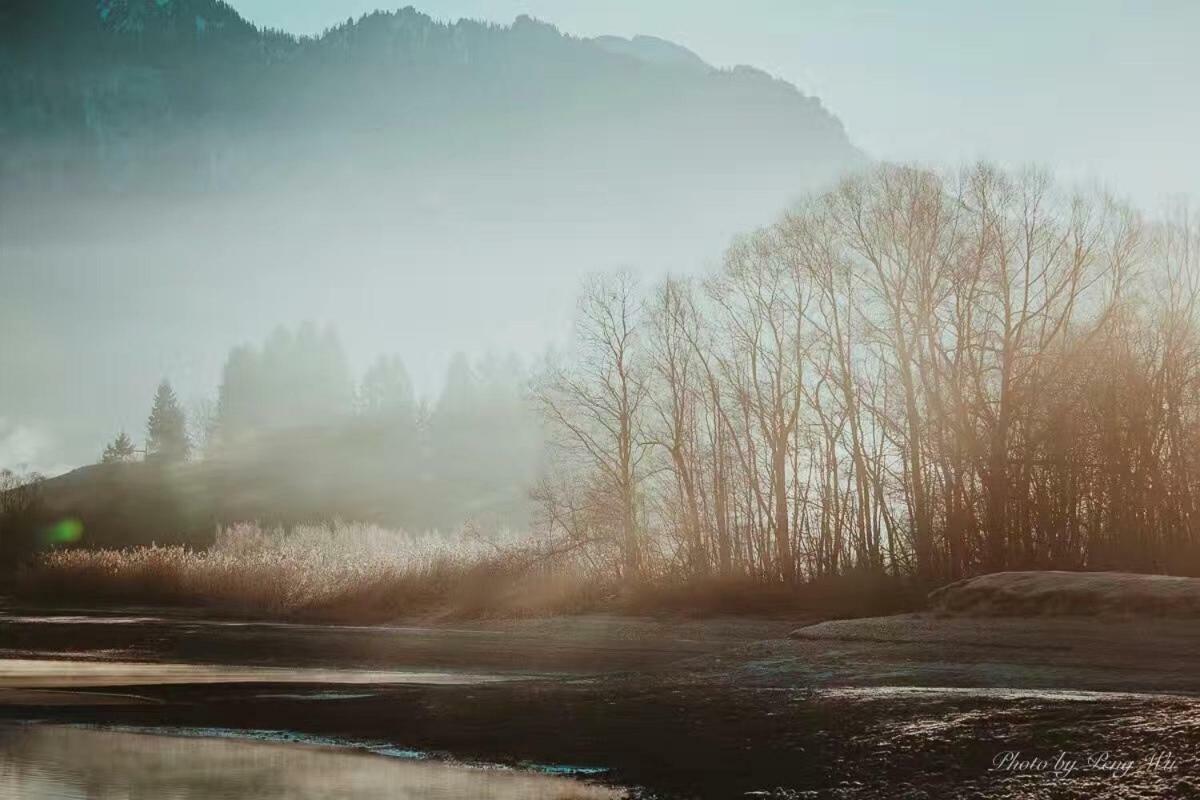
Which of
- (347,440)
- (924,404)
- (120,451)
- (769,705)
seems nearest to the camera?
(769,705)

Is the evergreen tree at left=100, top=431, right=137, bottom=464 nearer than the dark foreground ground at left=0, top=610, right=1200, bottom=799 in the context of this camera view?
No

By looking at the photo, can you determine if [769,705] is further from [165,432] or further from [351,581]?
[165,432]

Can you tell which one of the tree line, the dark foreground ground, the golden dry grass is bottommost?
the dark foreground ground

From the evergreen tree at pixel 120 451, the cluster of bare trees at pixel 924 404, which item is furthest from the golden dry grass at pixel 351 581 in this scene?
the evergreen tree at pixel 120 451

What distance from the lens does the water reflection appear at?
954cm

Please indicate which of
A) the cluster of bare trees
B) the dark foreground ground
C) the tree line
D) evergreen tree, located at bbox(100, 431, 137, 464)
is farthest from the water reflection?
evergreen tree, located at bbox(100, 431, 137, 464)

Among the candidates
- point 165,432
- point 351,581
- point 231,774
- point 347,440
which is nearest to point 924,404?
point 351,581

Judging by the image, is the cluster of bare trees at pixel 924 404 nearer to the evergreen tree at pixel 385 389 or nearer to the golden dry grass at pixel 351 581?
the golden dry grass at pixel 351 581

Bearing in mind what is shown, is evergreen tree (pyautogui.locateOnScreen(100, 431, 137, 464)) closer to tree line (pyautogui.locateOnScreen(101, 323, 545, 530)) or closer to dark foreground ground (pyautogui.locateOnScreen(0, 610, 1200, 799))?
tree line (pyautogui.locateOnScreen(101, 323, 545, 530))

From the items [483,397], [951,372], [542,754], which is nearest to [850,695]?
[542,754]

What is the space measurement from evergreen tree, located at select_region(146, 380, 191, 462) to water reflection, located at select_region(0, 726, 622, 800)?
416 feet

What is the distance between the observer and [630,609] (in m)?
39.1

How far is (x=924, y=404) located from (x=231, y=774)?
30863mm

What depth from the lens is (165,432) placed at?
135 meters
